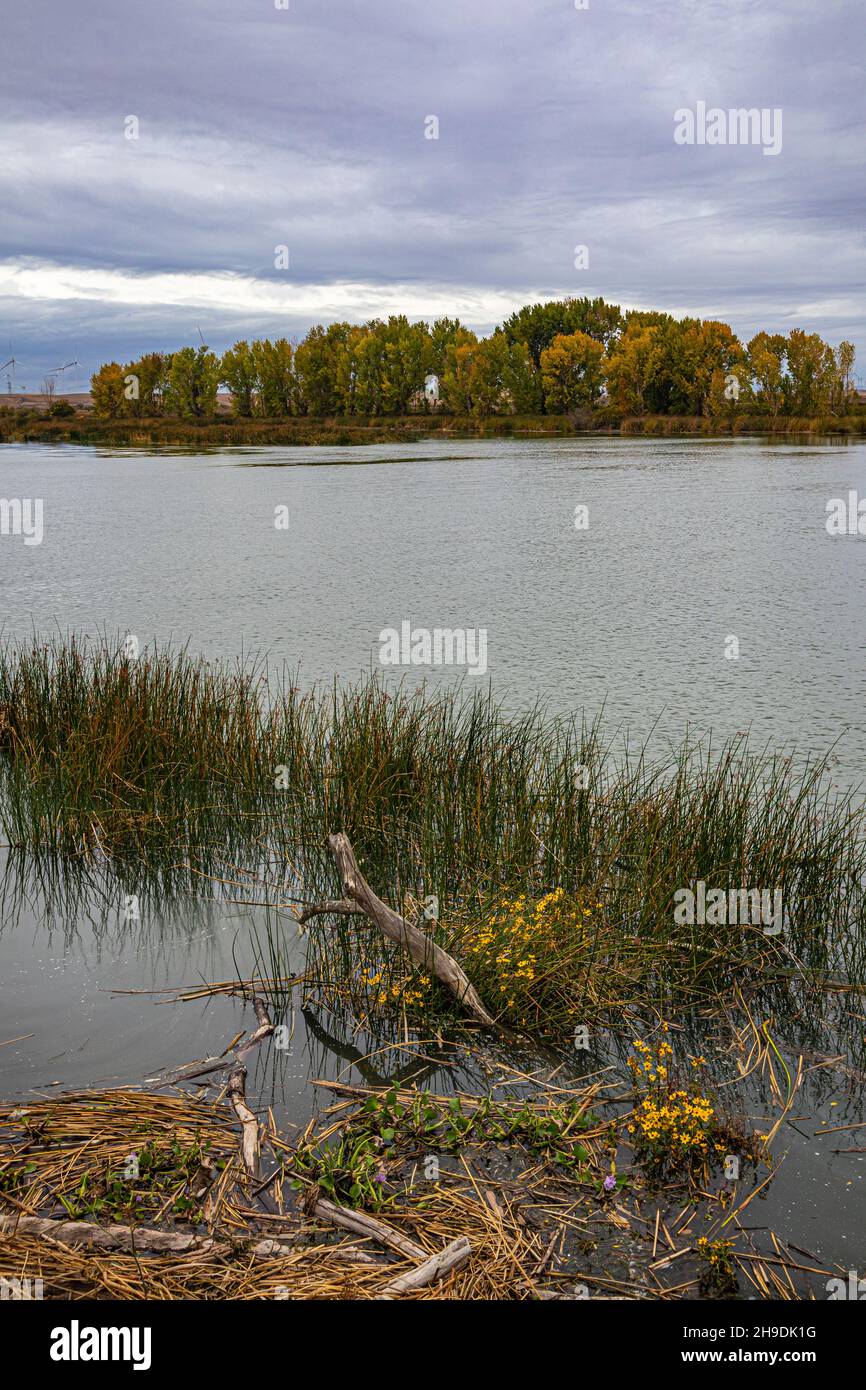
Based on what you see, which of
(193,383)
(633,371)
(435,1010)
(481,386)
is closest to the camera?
(435,1010)

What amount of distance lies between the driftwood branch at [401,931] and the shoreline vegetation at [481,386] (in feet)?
230

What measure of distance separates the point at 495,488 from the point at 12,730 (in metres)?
29.6

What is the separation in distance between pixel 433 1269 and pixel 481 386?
102 metres

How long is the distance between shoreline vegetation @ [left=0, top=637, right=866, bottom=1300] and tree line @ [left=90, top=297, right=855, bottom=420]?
7999 centimetres

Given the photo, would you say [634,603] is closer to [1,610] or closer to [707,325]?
[1,610]

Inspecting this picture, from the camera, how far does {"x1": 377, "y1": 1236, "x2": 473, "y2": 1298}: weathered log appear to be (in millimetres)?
2920

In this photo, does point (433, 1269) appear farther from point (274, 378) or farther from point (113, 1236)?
point (274, 378)

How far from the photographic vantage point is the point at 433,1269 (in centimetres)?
298

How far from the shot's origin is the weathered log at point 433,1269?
2.92 meters

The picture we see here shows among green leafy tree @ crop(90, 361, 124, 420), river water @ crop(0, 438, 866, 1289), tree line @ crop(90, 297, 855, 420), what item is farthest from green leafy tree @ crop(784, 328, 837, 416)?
green leafy tree @ crop(90, 361, 124, 420)

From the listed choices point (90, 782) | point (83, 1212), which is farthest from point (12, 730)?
point (83, 1212)

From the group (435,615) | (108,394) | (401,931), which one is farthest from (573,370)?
(401,931)

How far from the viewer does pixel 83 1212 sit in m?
3.26
